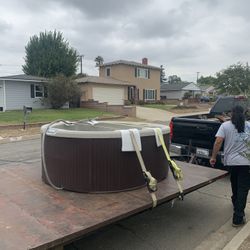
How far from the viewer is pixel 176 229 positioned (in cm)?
422

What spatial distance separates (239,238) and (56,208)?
2199 mm

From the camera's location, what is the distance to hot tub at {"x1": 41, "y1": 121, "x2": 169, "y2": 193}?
3.83 m

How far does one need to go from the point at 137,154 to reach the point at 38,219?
1445mm

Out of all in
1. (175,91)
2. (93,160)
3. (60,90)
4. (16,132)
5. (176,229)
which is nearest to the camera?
(93,160)

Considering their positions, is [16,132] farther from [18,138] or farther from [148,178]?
[148,178]

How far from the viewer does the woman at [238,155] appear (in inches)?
165

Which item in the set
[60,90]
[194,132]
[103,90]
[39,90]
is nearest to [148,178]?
[194,132]

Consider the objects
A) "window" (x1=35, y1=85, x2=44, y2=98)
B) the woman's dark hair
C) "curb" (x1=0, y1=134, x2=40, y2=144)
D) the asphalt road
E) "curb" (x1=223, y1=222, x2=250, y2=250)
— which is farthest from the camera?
"window" (x1=35, y1=85, x2=44, y2=98)

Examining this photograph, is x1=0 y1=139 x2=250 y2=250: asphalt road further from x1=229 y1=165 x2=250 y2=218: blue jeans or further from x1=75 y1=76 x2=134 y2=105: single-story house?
x1=75 y1=76 x2=134 y2=105: single-story house

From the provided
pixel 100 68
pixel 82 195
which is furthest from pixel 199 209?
pixel 100 68

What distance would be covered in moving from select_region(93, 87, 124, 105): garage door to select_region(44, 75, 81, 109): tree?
20.4 ft

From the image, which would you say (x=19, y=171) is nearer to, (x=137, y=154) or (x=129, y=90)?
(x=137, y=154)

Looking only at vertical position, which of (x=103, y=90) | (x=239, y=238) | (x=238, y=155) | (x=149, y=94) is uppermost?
(x=103, y=90)

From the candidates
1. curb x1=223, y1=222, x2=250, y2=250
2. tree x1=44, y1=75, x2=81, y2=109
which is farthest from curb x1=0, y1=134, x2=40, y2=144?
tree x1=44, y1=75, x2=81, y2=109
